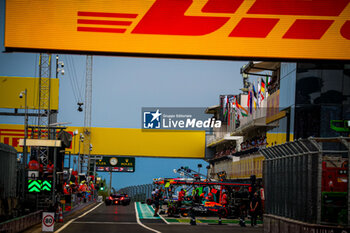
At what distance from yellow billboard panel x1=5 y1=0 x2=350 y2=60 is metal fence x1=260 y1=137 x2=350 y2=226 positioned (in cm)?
381

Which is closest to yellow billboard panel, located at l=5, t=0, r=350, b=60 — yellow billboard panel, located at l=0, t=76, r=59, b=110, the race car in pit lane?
the race car in pit lane

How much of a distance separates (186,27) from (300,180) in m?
6.69

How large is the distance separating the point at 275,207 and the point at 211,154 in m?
60.3

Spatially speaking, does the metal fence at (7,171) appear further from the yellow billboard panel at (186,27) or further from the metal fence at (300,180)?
the metal fence at (300,180)

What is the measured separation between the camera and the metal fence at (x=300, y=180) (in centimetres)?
1797

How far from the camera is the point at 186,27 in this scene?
22.1 m

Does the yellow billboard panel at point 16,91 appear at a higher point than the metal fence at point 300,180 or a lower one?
higher

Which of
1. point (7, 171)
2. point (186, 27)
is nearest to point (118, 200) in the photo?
point (7, 171)

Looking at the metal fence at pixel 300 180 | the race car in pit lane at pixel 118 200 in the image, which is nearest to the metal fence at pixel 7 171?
Result: the metal fence at pixel 300 180

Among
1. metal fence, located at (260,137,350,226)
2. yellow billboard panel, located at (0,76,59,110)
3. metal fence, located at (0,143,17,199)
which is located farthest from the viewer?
yellow billboard panel, located at (0,76,59,110)

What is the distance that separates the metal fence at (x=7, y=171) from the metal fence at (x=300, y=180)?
10.6m

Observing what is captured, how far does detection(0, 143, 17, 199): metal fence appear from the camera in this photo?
84.6 ft

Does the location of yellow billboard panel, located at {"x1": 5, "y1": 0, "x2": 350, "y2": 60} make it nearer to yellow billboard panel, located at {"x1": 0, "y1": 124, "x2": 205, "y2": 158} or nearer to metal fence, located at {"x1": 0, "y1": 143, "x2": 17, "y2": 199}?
metal fence, located at {"x1": 0, "y1": 143, "x2": 17, "y2": 199}

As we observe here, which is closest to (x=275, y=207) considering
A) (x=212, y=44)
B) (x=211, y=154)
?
(x=212, y=44)
